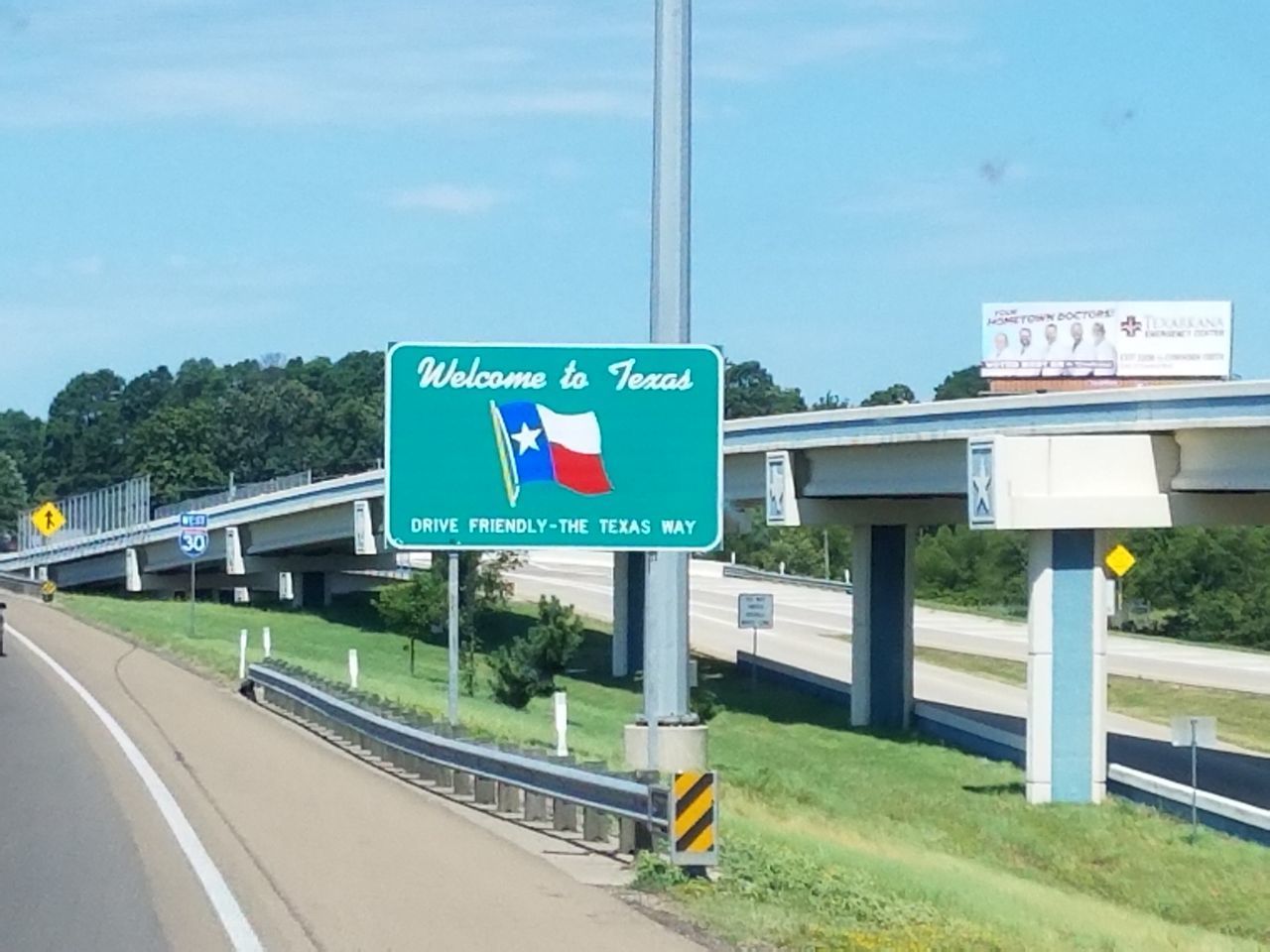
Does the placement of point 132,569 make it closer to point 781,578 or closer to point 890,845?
point 781,578

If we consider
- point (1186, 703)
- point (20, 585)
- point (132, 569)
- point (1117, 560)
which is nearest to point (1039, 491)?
point (1117, 560)

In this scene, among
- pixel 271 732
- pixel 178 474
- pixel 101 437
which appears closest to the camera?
pixel 271 732

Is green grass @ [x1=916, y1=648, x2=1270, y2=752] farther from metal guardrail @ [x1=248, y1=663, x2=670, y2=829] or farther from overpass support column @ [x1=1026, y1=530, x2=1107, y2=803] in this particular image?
metal guardrail @ [x1=248, y1=663, x2=670, y2=829]

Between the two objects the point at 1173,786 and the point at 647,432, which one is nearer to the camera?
the point at 647,432

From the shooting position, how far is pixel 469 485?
1719 centimetres

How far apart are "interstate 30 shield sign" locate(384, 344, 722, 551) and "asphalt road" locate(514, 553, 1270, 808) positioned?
76.8ft

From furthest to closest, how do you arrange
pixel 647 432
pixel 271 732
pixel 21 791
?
pixel 271 732 → pixel 21 791 → pixel 647 432

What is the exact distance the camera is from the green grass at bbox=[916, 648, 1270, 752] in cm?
5125

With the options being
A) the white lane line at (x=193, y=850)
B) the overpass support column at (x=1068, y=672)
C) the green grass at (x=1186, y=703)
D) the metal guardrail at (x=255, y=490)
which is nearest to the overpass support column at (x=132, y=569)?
the metal guardrail at (x=255, y=490)

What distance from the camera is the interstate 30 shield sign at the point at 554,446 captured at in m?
16.4

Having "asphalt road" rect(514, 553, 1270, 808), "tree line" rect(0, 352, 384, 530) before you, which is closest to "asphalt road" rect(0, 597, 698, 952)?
"asphalt road" rect(514, 553, 1270, 808)

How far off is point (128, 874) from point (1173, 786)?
22913mm

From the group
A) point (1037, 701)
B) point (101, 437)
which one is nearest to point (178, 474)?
point (101, 437)

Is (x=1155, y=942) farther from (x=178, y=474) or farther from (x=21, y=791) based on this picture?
(x=178, y=474)
